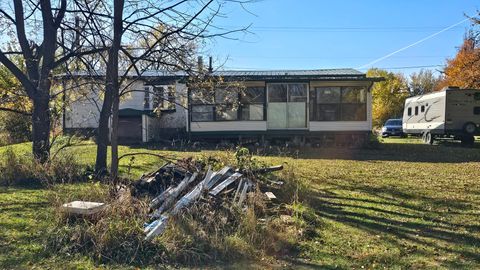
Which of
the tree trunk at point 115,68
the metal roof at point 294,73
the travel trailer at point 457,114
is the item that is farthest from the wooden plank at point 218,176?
the travel trailer at point 457,114

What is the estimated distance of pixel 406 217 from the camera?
305 inches

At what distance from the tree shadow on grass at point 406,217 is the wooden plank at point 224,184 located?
1591mm

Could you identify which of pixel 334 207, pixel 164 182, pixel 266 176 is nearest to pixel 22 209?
pixel 164 182

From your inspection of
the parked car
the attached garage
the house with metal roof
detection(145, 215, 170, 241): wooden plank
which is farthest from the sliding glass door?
the parked car

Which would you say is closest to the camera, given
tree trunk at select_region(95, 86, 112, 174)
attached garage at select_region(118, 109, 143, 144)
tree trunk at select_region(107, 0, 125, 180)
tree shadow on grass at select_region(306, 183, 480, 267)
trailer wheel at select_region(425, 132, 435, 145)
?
tree shadow on grass at select_region(306, 183, 480, 267)

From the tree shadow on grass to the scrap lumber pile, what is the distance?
1298mm

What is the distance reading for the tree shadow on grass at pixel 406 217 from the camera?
6.22 m

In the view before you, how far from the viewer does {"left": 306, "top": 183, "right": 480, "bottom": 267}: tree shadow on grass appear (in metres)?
6.22

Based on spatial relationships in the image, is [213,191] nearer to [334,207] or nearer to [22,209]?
[334,207]

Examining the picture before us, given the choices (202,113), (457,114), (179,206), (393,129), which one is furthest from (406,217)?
(393,129)

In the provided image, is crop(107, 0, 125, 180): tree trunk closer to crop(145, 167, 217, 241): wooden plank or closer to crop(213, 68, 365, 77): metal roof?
crop(145, 167, 217, 241): wooden plank

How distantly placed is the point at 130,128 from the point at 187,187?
17230mm

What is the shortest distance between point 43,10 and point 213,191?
739cm

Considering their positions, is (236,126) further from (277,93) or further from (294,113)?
(294,113)
